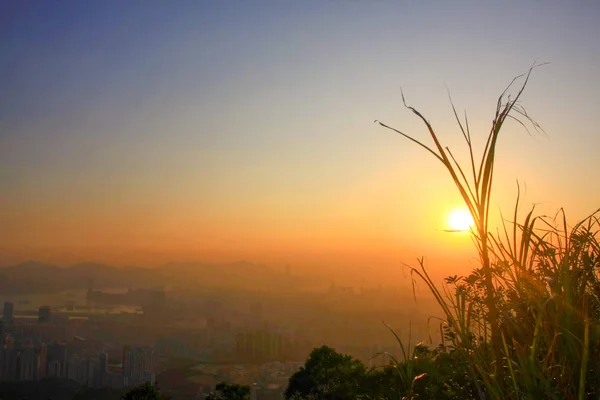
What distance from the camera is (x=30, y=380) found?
96.7 ft

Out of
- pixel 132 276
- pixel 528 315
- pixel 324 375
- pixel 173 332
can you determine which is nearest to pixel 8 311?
pixel 173 332

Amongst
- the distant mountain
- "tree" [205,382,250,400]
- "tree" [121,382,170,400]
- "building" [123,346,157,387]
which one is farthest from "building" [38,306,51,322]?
"tree" [205,382,250,400]

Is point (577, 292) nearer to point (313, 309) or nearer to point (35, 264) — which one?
point (313, 309)

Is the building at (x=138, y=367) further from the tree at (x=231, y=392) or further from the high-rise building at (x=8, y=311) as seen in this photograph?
the high-rise building at (x=8, y=311)

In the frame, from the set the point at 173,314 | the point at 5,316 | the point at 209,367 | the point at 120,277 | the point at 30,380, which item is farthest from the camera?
the point at 120,277

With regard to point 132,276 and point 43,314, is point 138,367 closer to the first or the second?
point 43,314

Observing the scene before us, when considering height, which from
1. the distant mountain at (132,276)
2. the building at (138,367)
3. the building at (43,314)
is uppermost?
the distant mountain at (132,276)

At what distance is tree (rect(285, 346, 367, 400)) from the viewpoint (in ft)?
34.0

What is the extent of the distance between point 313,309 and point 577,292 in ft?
162

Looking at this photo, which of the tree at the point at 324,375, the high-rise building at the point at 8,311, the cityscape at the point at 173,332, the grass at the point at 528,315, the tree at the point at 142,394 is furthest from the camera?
the high-rise building at the point at 8,311

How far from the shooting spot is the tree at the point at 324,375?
10.4 m

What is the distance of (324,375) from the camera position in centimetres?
1118

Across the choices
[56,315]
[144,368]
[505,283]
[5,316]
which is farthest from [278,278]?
[505,283]

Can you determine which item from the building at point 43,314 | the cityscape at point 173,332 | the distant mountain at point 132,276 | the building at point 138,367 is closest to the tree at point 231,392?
the cityscape at point 173,332
